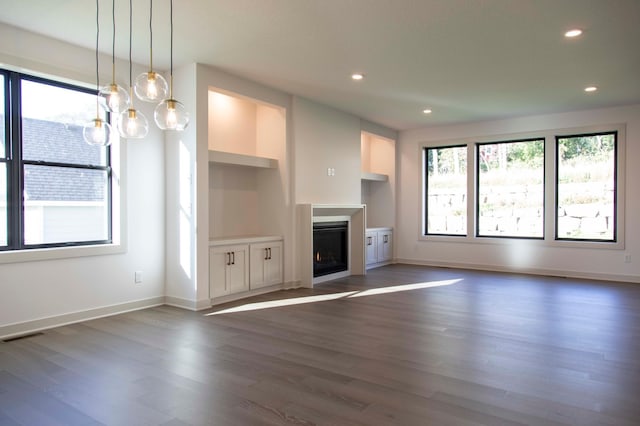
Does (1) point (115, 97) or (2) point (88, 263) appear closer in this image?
(1) point (115, 97)

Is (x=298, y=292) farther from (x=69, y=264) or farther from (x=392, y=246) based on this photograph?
→ (x=392, y=246)

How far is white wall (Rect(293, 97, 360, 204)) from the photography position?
6270mm

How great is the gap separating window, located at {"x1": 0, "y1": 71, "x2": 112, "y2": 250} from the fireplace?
3027mm

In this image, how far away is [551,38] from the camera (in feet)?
13.3

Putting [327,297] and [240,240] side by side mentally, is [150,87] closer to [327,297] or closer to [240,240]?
[240,240]

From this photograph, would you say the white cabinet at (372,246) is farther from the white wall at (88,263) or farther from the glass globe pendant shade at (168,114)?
the glass globe pendant shade at (168,114)

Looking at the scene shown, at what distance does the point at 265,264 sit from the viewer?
579 cm

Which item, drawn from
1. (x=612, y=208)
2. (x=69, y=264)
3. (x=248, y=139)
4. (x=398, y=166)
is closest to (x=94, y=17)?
(x=69, y=264)

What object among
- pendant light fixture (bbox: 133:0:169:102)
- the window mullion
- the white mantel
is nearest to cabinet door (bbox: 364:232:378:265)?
the white mantel

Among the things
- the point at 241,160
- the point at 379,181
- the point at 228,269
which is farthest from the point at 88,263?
the point at 379,181

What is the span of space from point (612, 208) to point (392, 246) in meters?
3.91

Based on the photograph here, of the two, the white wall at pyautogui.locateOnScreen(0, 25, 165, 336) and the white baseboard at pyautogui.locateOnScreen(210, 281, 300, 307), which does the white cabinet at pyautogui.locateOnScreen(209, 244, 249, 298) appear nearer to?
the white baseboard at pyautogui.locateOnScreen(210, 281, 300, 307)

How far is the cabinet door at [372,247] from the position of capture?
7988 mm

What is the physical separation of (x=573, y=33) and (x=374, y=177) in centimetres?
484
